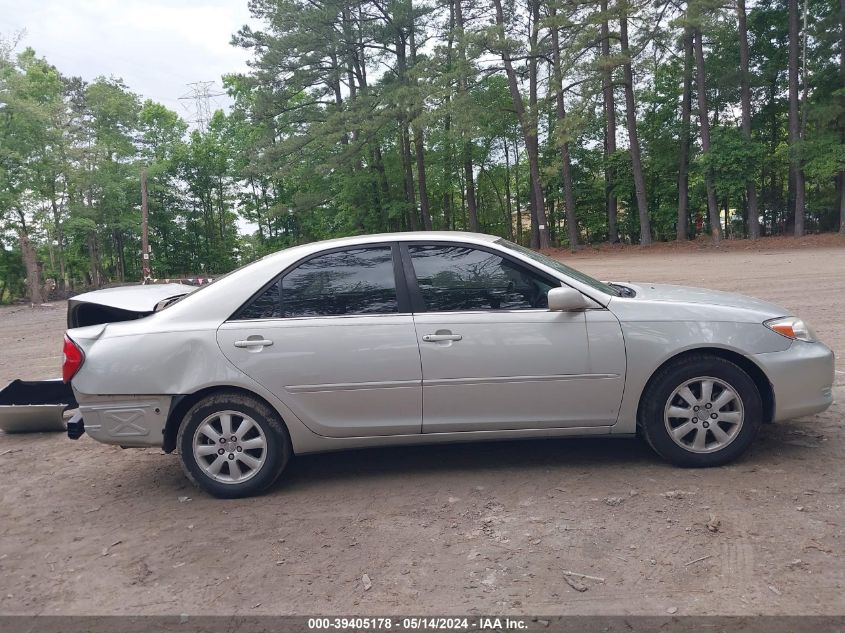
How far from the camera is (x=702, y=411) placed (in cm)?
413

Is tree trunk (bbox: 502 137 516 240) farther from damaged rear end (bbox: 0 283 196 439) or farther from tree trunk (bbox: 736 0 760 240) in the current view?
damaged rear end (bbox: 0 283 196 439)

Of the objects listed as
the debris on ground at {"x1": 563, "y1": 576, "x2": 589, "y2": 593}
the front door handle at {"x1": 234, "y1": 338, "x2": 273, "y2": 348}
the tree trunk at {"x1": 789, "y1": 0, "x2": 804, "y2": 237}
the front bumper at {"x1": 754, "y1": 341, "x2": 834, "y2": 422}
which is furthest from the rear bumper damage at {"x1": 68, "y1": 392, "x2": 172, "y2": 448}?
the tree trunk at {"x1": 789, "y1": 0, "x2": 804, "y2": 237}

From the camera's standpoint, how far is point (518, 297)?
428 centimetres

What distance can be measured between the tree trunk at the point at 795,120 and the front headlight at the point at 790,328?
3235cm

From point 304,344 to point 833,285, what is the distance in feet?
44.9

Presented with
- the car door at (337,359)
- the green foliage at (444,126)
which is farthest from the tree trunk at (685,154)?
the car door at (337,359)

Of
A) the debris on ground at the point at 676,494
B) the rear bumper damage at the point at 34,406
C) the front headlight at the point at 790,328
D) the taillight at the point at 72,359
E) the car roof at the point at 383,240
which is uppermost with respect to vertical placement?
the car roof at the point at 383,240

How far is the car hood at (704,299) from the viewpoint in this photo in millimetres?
4328

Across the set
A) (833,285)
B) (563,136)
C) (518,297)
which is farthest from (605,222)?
(518,297)

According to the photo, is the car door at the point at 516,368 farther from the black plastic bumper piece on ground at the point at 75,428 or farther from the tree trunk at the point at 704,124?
the tree trunk at the point at 704,124

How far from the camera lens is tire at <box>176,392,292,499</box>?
414 centimetres

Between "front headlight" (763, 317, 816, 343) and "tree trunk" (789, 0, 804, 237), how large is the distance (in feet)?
106

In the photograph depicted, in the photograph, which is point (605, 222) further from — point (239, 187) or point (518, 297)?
point (518, 297)

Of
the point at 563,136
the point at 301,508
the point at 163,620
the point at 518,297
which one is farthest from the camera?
the point at 563,136
